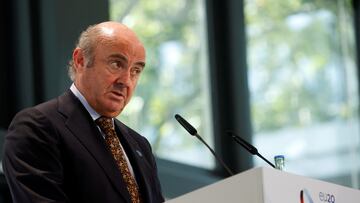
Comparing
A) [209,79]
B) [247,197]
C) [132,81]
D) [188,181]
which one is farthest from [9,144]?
[209,79]

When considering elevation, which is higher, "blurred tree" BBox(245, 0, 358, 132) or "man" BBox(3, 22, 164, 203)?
"blurred tree" BBox(245, 0, 358, 132)

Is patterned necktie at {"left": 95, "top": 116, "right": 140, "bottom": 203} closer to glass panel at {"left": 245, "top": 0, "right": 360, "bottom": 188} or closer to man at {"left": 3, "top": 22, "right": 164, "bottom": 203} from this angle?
man at {"left": 3, "top": 22, "right": 164, "bottom": 203}

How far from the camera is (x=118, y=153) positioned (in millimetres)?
3371

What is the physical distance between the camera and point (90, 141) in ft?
10.7

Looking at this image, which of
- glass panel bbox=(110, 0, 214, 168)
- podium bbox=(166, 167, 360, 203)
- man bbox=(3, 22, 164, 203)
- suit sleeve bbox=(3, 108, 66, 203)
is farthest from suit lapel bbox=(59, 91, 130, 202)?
glass panel bbox=(110, 0, 214, 168)

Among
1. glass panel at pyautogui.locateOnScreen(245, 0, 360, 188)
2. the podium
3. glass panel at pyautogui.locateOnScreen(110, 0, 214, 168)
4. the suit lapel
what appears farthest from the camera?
glass panel at pyautogui.locateOnScreen(245, 0, 360, 188)

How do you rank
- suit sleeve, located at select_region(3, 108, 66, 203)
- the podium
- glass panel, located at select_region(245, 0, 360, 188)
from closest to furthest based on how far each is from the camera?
1. the podium
2. suit sleeve, located at select_region(3, 108, 66, 203)
3. glass panel, located at select_region(245, 0, 360, 188)

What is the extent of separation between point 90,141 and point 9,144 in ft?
0.96

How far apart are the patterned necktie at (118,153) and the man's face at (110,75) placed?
4cm

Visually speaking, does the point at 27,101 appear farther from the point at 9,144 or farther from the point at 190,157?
the point at 9,144

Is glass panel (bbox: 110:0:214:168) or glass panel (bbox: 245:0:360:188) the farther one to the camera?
glass panel (bbox: 245:0:360:188)

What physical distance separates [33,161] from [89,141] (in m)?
0.26

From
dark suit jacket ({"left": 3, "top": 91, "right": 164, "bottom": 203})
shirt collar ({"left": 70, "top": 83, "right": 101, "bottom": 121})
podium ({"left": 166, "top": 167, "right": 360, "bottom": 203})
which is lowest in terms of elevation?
podium ({"left": 166, "top": 167, "right": 360, "bottom": 203})

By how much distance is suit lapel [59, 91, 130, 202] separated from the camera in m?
3.21
